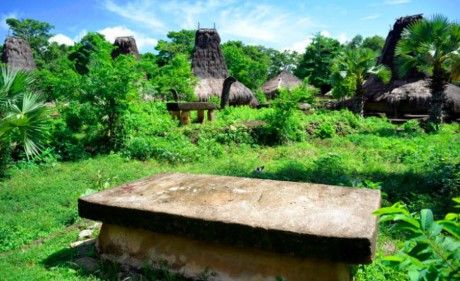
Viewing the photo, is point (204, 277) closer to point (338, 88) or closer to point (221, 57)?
point (338, 88)

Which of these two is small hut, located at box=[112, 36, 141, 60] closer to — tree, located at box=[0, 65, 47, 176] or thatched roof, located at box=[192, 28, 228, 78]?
thatched roof, located at box=[192, 28, 228, 78]

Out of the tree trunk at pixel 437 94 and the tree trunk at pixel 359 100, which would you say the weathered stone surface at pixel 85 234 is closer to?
the tree trunk at pixel 437 94

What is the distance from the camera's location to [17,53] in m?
20.6

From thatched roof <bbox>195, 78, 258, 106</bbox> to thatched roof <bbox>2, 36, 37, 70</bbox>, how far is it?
10583 mm

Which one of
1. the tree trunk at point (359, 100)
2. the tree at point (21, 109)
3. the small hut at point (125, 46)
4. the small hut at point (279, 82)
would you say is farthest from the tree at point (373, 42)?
the tree at point (21, 109)

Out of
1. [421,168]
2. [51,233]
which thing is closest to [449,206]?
[421,168]

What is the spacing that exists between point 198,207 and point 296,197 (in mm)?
809

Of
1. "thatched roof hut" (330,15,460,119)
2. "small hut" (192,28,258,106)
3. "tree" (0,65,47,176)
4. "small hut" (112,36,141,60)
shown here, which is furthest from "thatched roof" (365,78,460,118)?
"tree" (0,65,47,176)

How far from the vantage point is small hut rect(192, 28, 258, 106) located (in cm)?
2169

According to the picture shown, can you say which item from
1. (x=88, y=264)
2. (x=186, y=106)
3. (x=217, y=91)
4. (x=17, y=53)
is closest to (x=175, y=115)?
(x=186, y=106)

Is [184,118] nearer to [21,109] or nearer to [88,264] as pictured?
[21,109]

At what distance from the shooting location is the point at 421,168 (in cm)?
638

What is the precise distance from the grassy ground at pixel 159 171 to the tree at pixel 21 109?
0.88 meters

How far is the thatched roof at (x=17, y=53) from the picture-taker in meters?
20.1
